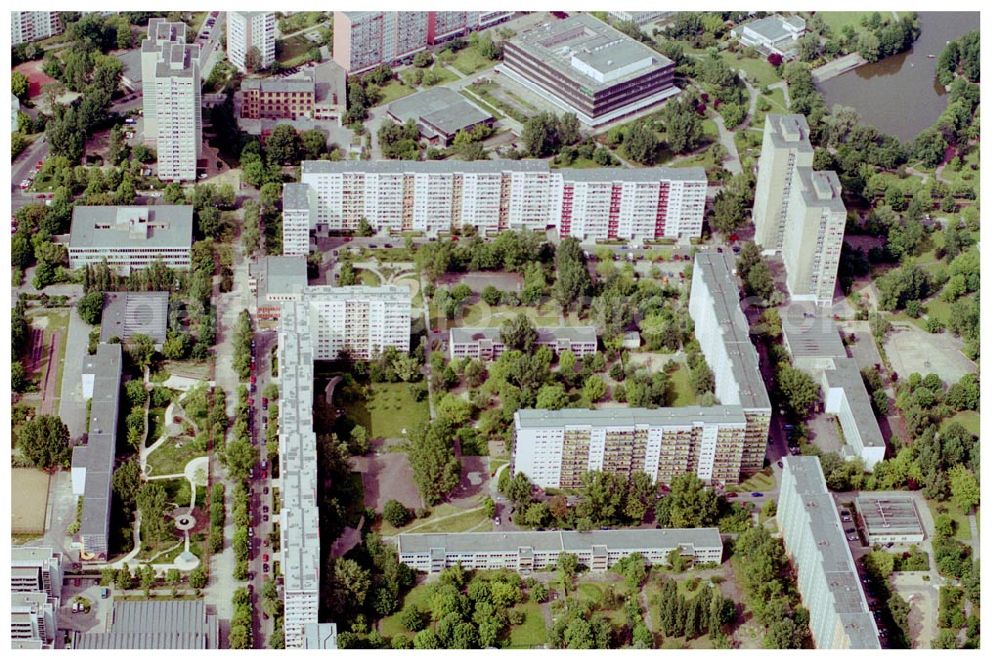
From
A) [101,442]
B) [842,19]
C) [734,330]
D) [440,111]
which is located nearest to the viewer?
[101,442]

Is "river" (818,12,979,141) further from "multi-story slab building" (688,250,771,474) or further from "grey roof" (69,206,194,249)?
"grey roof" (69,206,194,249)

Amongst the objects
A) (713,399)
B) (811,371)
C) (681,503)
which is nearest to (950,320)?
(811,371)

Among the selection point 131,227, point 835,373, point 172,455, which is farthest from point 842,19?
point 172,455

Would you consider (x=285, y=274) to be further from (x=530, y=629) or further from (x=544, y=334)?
(x=530, y=629)

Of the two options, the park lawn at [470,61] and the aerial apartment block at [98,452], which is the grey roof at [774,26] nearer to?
the park lawn at [470,61]

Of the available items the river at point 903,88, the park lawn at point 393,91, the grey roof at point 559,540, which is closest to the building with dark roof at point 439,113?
the park lawn at point 393,91

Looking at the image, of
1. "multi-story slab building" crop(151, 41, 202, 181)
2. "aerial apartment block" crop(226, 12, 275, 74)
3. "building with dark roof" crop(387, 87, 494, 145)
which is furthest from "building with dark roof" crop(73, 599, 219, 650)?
"aerial apartment block" crop(226, 12, 275, 74)

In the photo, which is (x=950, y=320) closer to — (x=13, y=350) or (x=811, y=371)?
(x=811, y=371)
